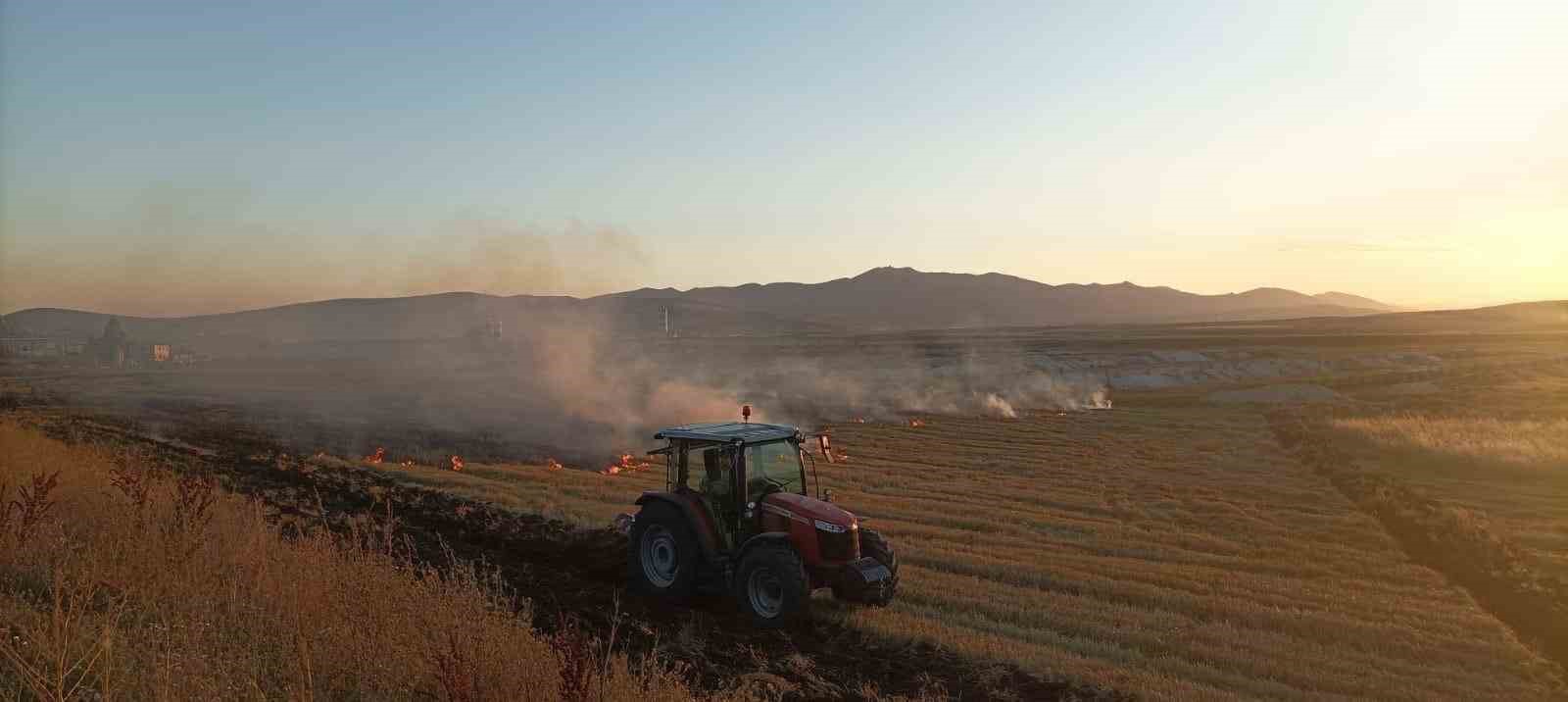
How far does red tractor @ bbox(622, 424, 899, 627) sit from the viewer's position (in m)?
11.1

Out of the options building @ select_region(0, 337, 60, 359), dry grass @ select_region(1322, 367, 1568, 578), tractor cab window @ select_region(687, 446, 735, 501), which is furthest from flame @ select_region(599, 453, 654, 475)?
building @ select_region(0, 337, 60, 359)

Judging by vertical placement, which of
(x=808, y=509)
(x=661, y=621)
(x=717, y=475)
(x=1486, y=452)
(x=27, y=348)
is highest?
(x=27, y=348)

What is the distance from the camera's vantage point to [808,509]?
11.2 meters

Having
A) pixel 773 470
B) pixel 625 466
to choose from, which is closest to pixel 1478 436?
pixel 625 466

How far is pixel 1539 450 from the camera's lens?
29891 millimetres

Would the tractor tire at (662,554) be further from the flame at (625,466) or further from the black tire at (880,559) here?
the flame at (625,466)

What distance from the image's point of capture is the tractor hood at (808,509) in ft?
36.4

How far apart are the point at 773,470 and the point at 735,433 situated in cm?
74

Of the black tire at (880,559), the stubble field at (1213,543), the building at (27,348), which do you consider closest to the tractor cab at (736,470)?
the black tire at (880,559)

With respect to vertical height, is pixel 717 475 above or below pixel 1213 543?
above

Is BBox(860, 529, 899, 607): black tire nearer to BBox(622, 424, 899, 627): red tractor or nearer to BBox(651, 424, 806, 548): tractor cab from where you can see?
BBox(622, 424, 899, 627): red tractor

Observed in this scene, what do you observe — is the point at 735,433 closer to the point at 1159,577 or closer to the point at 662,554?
the point at 662,554

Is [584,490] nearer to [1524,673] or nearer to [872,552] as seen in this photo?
[872,552]

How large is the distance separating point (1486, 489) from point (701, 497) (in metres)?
24.8
